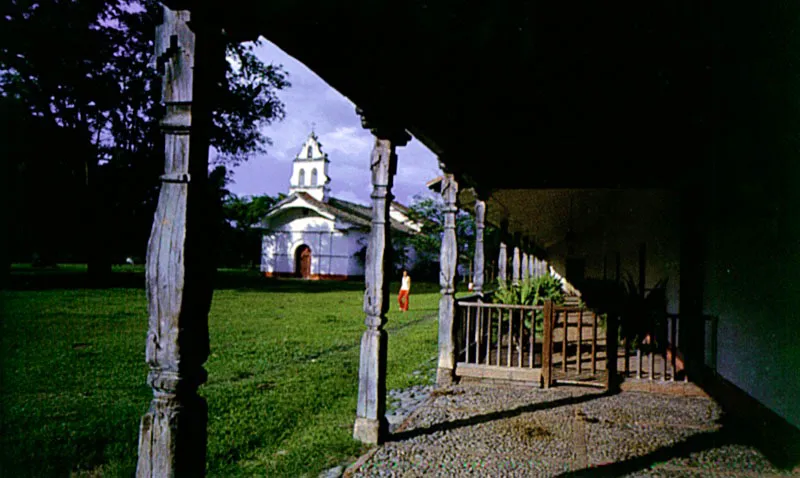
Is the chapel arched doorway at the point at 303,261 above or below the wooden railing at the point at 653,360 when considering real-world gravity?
above

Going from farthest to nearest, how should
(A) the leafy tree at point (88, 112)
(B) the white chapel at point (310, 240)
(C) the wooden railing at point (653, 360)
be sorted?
(B) the white chapel at point (310, 240)
(A) the leafy tree at point (88, 112)
(C) the wooden railing at point (653, 360)

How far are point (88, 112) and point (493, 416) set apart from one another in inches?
684

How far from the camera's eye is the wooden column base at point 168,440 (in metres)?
2.04

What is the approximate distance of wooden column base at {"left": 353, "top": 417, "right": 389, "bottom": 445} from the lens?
4320 mm

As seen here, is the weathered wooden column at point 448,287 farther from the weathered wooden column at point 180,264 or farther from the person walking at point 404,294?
the person walking at point 404,294

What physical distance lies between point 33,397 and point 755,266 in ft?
23.8

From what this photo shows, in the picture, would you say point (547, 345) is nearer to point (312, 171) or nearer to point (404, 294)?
point (404, 294)

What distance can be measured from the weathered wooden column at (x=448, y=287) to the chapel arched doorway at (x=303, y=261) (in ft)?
93.8

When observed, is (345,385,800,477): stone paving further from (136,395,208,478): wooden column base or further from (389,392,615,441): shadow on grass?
(136,395,208,478): wooden column base

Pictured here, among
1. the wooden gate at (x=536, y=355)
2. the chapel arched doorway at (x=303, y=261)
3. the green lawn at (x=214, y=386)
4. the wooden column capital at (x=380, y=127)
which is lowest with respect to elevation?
the green lawn at (x=214, y=386)

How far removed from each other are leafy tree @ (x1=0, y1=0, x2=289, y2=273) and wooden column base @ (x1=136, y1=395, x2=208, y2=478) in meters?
12.5

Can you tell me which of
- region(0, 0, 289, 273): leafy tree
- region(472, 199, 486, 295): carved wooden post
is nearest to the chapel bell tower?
region(0, 0, 289, 273): leafy tree

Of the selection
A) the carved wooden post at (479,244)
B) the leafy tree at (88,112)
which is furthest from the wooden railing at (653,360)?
the leafy tree at (88,112)

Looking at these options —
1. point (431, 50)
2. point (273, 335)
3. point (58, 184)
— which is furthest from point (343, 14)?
point (58, 184)
